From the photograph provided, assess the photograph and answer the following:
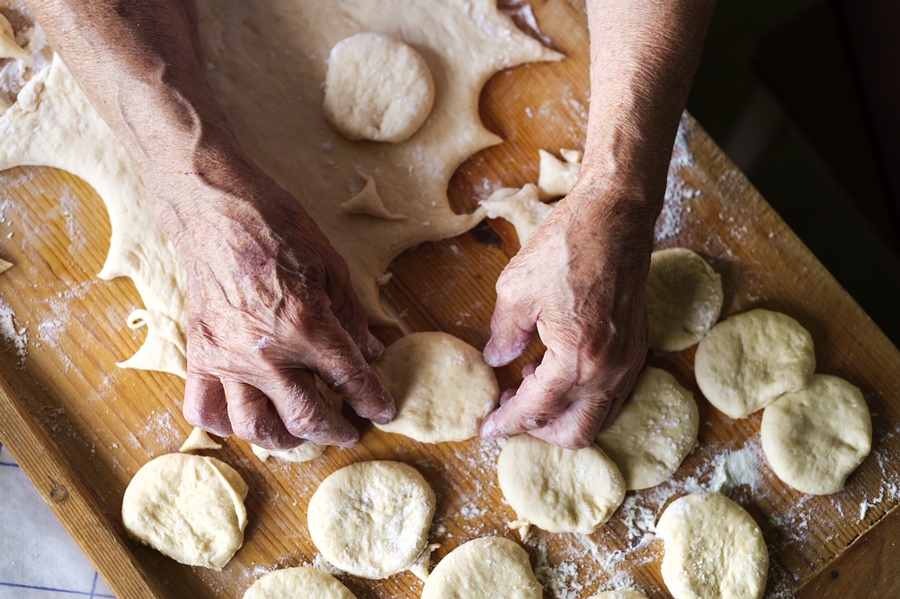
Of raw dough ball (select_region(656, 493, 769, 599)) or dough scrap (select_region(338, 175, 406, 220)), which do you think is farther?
dough scrap (select_region(338, 175, 406, 220))

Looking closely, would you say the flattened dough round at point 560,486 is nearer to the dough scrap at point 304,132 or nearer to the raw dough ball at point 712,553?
the raw dough ball at point 712,553

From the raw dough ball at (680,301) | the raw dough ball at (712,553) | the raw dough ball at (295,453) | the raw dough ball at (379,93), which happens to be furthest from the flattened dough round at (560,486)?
the raw dough ball at (379,93)

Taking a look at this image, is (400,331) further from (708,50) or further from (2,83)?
(708,50)

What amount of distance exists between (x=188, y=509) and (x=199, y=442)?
6.4 inches

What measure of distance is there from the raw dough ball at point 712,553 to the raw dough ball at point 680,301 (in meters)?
0.43

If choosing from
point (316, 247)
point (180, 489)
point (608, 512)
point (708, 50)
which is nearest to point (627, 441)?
point (608, 512)

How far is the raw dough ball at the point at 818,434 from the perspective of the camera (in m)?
1.90

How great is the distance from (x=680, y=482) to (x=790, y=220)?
2.03 meters

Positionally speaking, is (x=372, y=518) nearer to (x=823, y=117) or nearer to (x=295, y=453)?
(x=295, y=453)

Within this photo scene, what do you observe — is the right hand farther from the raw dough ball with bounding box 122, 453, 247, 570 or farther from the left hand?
the left hand

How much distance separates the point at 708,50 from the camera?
3445 mm

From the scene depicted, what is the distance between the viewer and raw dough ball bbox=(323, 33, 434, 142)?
6.47ft

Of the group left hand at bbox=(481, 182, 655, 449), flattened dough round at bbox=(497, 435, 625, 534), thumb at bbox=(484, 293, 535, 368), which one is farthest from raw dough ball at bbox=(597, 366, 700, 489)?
thumb at bbox=(484, 293, 535, 368)

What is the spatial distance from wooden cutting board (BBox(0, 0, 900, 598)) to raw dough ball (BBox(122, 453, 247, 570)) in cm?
5
